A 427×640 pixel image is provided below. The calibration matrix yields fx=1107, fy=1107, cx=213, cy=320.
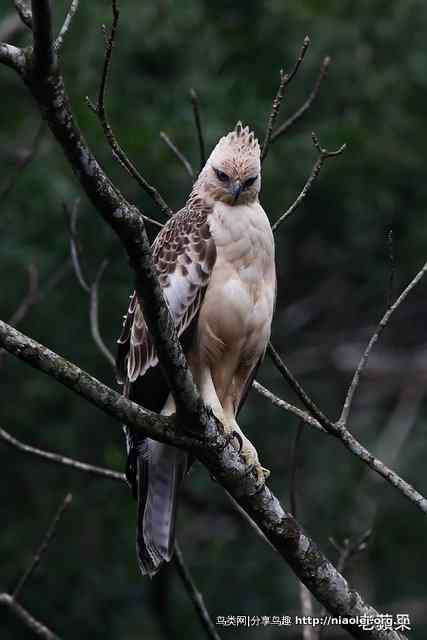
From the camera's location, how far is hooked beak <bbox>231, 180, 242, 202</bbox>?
4.34m

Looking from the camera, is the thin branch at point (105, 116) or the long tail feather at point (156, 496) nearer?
the thin branch at point (105, 116)

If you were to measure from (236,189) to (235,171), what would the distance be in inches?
3.4

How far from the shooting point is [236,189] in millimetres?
4340

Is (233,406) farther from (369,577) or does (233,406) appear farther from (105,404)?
(369,577)

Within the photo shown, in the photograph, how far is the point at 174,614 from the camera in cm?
767

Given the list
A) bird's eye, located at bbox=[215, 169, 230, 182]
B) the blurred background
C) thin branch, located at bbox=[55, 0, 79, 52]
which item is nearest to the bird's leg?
bird's eye, located at bbox=[215, 169, 230, 182]

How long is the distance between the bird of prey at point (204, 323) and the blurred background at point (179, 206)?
2.35 m

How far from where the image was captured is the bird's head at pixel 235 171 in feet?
14.4

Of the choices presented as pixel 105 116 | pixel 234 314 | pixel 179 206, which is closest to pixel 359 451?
pixel 234 314

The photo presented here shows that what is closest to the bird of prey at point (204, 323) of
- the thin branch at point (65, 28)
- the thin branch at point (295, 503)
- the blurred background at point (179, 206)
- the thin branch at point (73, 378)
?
the thin branch at point (295, 503)

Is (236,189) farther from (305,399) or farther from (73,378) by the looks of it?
(73,378)

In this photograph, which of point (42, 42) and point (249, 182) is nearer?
point (42, 42)

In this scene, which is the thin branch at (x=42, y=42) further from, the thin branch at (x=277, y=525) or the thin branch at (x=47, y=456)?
the thin branch at (x=47, y=456)

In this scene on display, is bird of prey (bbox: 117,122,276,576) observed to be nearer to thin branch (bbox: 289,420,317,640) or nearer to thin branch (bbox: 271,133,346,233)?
thin branch (bbox: 289,420,317,640)
